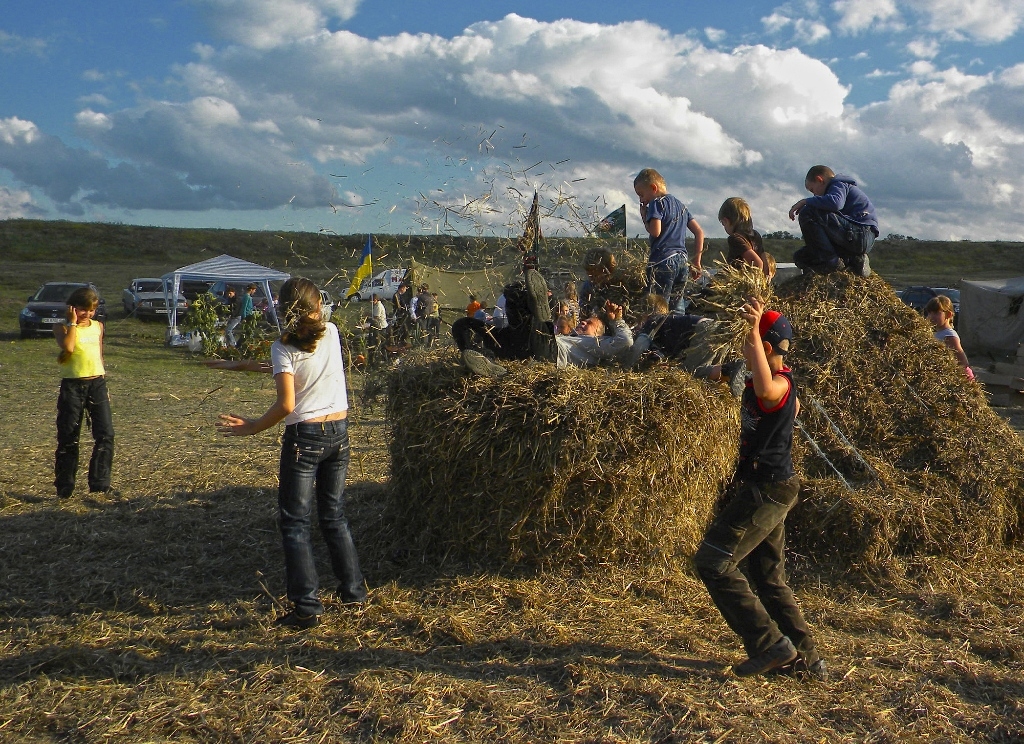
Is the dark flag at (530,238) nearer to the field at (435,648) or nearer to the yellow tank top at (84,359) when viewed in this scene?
the field at (435,648)

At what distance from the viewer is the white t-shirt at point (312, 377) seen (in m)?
4.38

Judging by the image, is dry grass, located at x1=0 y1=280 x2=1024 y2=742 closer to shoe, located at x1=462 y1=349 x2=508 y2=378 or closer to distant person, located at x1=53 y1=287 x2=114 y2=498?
distant person, located at x1=53 y1=287 x2=114 y2=498

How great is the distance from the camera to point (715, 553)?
3.96 meters

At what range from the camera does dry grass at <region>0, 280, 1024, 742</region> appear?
3533mm

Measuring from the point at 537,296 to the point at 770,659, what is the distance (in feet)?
7.43

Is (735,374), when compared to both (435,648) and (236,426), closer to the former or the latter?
(435,648)

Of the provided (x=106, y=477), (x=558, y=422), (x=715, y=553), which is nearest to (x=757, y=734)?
(x=715, y=553)

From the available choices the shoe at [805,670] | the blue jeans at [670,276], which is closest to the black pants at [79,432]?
the blue jeans at [670,276]

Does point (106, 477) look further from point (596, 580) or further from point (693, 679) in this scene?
point (693, 679)

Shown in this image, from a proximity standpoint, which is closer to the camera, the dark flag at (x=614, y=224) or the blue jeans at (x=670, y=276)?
the dark flag at (x=614, y=224)

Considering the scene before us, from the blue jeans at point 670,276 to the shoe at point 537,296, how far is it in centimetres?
115

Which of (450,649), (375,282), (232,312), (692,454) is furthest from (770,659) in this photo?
(232,312)

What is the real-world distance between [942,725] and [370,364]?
12.4 feet

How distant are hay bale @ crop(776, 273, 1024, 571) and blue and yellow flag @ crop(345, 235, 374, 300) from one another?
2.87m
